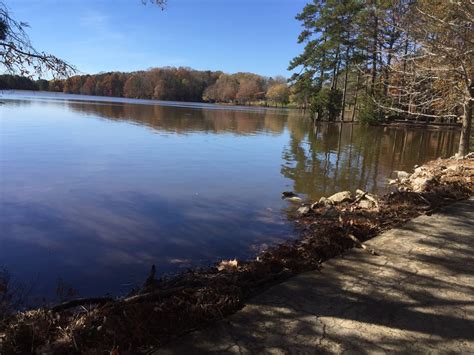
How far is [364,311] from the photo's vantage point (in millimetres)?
3447

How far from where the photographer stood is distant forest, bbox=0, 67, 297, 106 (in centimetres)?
12781

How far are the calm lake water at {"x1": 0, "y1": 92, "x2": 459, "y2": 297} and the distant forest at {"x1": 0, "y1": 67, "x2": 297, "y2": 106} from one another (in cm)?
10590

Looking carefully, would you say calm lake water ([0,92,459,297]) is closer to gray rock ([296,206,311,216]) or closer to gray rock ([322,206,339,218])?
gray rock ([296,206,311,216])

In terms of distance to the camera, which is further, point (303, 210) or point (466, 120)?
point (466, 120)

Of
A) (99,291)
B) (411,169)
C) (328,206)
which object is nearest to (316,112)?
(411,169)

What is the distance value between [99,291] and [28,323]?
2271mm

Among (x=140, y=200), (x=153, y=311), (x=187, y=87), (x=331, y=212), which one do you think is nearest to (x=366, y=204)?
(x=331, y=212)

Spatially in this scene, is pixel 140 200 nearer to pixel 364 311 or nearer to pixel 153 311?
pixel 153 311

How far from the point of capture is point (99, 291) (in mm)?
5184

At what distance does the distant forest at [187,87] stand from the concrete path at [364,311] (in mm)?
117817

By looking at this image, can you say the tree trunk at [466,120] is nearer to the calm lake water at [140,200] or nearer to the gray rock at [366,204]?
the calm lake water at [140,200]

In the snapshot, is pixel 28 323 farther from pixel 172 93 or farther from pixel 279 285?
pixel 172 93

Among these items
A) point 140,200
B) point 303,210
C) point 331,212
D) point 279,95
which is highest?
point 279,95

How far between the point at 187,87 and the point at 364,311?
132 m
